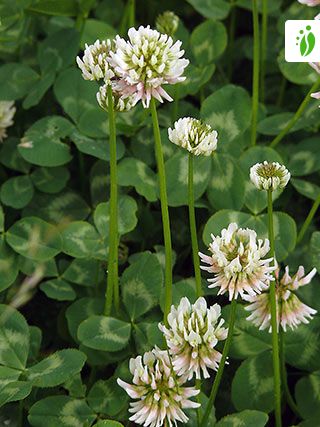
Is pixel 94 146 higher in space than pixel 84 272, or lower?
higher

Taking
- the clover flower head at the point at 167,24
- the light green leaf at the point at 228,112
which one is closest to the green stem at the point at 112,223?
the light green leaf at the point at 228,112

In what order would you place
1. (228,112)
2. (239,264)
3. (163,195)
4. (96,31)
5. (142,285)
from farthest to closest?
(96,31) < (228,112) < (142,285) < (163,195) < (239,264)

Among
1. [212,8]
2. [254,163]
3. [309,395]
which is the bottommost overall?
[309,395]

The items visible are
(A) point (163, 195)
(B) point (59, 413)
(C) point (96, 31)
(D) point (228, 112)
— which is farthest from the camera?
(C) point (96, 31)

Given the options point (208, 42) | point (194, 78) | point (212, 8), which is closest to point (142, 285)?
point (194, 78)

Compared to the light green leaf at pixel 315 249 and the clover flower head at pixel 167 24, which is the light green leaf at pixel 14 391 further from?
the clover flower head at pixel 167 24

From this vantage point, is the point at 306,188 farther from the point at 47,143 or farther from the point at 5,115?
the point at 5,115
